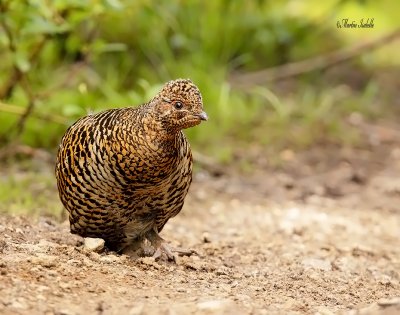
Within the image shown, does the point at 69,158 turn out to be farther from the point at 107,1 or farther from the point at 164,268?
the point at 107,1

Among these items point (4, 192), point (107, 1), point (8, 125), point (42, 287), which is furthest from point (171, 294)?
point (8, 125)

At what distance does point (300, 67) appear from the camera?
927 centimetres

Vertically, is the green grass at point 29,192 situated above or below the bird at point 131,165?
below

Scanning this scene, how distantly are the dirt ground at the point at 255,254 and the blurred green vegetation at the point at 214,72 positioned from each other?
0.48m

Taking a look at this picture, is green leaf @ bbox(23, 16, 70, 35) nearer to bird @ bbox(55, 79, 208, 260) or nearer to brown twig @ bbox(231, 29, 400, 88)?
bird @ bbox(55, 79, 208, 260)

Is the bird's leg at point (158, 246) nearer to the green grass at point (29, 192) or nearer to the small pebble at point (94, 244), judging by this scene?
→ the small pebble at point (94, 244)

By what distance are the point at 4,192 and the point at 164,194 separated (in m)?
2.10

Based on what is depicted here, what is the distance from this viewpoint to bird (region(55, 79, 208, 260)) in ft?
13.4

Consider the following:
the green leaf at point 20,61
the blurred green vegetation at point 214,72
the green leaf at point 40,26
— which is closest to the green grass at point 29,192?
the blurred green vegetation at point 214,72

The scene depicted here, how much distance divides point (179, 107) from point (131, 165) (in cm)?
34

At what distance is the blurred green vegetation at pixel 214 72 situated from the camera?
7.45 m

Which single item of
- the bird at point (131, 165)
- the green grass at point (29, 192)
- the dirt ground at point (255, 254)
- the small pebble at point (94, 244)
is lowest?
the dirt ground at point (255, 254)

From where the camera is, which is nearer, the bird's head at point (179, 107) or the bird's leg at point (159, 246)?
the bird's head at point (179, 107)

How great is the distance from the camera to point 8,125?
731cm
